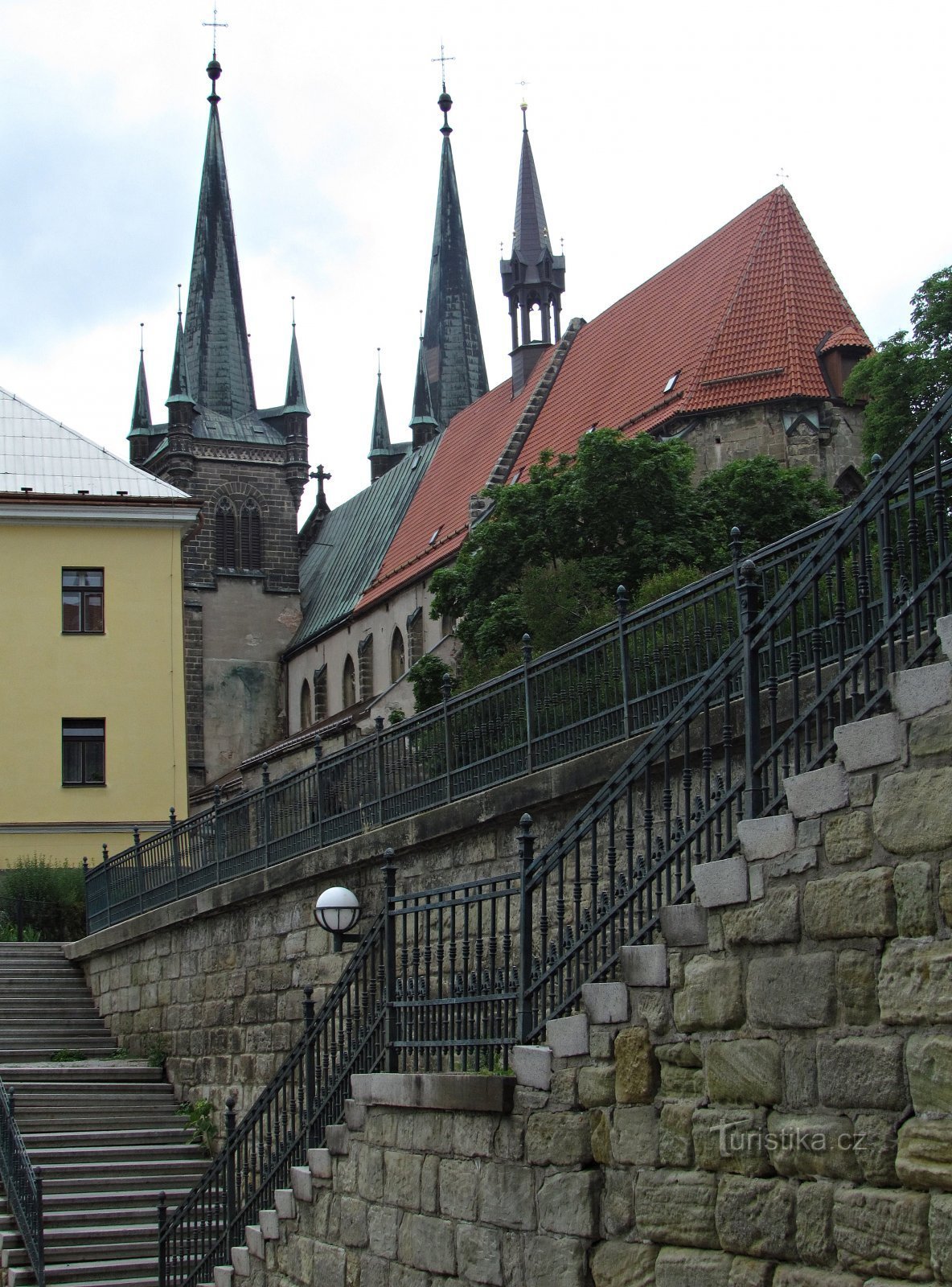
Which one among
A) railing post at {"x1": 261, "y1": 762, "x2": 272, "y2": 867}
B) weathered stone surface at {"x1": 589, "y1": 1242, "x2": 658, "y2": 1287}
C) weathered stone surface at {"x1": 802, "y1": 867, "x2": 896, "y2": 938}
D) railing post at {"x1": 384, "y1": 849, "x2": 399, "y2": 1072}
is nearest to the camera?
weathered stone surface at {"x1": 802, "y1": 867, "x2": 896, "y2": 938}

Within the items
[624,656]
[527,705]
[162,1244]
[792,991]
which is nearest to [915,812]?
[792,991]

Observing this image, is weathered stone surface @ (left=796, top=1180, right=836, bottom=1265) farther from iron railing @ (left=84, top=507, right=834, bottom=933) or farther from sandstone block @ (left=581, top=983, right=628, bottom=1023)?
iron railing @ (left=84, top=507, right=834, bottom=933)

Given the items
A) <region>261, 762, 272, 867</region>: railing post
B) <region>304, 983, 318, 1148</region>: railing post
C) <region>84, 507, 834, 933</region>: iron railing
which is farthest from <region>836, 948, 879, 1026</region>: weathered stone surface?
<region>261, 762, 272, 867</region>: railing post

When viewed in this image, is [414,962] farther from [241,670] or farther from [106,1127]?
[241,670]

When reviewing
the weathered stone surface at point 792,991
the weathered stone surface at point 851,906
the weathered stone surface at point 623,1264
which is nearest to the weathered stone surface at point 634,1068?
the weathered stone surface at point 623,1264

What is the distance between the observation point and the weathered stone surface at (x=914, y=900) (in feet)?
19.2

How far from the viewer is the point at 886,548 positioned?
6672 mm

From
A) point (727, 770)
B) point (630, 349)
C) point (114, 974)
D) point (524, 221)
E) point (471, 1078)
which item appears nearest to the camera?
point (727, 770)

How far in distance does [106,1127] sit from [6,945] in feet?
22.6

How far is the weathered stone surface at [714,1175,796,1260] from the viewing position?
20.6ft

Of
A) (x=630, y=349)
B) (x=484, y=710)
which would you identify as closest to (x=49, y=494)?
(x=630, y=349)

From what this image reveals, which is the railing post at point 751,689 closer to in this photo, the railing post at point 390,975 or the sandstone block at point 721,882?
the sandstone block at point 721,882

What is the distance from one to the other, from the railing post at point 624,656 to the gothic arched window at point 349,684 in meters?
42.2

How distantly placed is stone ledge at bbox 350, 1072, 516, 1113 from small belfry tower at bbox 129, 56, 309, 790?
47.0 metres
